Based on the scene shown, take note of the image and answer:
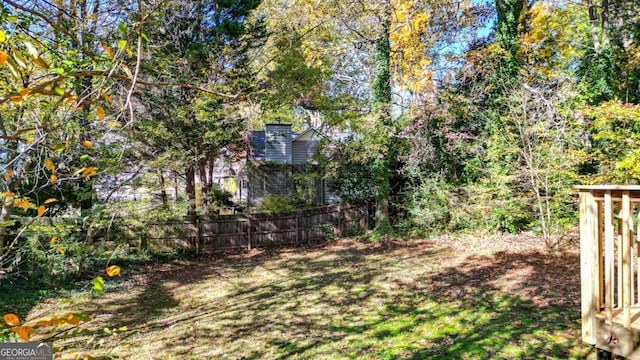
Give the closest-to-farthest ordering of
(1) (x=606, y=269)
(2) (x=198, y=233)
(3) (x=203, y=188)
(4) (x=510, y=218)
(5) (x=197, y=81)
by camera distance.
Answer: (1) (x=606, y=269) < (4) (x=510, y=218) < (5) (x=197, y=81) < (2) (x=198, y=233) < (3) (x=203, y=188)

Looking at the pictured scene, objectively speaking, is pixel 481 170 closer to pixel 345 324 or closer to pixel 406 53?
pixel 406 53

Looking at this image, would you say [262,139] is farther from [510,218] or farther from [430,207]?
[510,218]

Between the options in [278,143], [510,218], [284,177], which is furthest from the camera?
[278,143]

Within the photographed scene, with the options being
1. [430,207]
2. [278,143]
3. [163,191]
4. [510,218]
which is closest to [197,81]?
[163,191]

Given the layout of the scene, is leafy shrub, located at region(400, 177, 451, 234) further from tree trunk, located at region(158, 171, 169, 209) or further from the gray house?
tree trunk, located at region(158, 171, 169, 209)

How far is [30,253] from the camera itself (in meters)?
5.91

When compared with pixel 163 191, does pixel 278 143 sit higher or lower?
→ higher

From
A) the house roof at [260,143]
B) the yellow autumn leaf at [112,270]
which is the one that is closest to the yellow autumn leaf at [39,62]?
the yellow autumn leaf at [112,270]

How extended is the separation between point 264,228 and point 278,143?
449cm

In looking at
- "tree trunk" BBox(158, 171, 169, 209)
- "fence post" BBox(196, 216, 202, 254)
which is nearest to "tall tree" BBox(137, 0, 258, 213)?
"fence post" BBox(196, 216, 202, 254)

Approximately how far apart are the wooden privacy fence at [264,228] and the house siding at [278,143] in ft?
11.7

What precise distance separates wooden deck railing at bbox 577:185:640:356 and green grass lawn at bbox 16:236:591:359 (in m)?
0.89

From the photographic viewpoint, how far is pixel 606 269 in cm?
277

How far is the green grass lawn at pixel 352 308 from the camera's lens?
404cm
